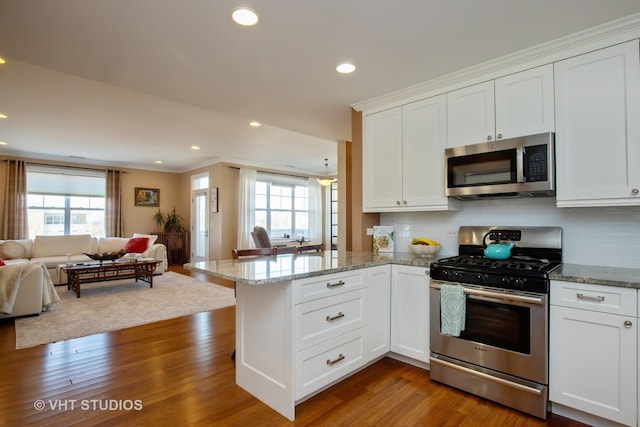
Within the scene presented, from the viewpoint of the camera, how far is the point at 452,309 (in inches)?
86.5

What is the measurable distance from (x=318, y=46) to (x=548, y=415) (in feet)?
9.27

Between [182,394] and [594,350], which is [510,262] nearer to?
[594,350]

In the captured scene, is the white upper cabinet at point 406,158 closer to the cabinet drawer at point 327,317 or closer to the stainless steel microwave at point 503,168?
the stainless steel microwave at point 503,168

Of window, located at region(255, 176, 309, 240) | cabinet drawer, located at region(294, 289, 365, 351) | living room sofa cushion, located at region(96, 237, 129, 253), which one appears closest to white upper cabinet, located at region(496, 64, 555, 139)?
cabinet drawer, located at region(294, 289, 365, 351)

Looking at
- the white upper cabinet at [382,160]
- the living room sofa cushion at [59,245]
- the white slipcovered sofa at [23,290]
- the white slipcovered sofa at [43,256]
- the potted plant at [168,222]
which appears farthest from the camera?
the potted plant at [168,222]

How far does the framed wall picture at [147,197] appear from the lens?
27.6 feet

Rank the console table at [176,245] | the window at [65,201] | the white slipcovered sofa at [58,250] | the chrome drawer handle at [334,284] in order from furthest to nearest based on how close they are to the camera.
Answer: the console table at [176,245]
the window at [65,201]
the white slipcovered sofa at [58,250]
the chrome drawer handle at [334,284]

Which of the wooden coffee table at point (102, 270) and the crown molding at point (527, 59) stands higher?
the crown molding at point (527, 59)

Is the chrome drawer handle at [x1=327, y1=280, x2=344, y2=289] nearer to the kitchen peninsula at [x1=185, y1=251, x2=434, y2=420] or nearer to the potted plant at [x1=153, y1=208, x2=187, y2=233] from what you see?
the kitchen peninsula at [x1=185, y1=251, x2=434, y2=420]

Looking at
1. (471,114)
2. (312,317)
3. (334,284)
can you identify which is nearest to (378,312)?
(334,284)

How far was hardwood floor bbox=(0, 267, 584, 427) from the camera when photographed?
1.88m

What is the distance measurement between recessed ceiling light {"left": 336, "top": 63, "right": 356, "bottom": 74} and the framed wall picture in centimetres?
776

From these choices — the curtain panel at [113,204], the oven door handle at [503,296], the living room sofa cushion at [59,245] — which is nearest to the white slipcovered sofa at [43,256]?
the living room sofa cushion at [59,245]

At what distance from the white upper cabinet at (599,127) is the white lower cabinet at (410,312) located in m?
1.13
